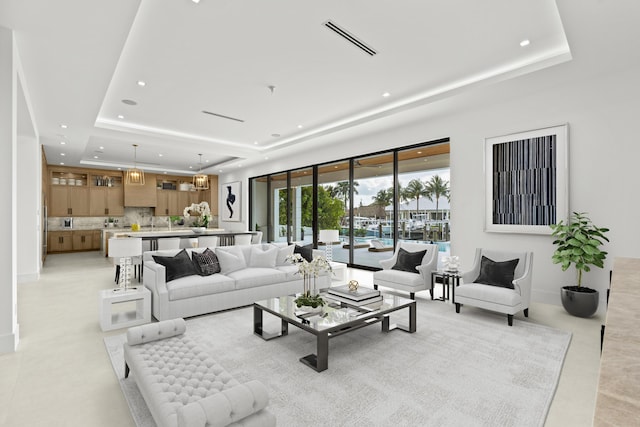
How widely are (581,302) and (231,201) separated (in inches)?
406

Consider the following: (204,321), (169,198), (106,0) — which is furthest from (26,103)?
(169,198)

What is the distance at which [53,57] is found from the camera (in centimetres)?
357

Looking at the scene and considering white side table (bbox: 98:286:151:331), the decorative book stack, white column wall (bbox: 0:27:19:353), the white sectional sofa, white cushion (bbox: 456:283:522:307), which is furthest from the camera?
the white sectional sofa

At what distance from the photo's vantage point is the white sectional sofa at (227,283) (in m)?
4.02

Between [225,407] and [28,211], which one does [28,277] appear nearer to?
[28,211]

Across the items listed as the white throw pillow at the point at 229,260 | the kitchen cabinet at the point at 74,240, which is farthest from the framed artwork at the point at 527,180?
the kitchen cabinet at the point at 74,240

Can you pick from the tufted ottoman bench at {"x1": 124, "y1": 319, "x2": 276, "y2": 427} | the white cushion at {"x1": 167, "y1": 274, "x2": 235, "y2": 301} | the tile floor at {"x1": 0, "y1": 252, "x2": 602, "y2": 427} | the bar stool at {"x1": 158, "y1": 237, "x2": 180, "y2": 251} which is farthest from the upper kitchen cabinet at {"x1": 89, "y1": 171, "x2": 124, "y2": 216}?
the tufted ottoman bench at {"x1": 124, "y1": 319, "x2": 276, "y2": 427}

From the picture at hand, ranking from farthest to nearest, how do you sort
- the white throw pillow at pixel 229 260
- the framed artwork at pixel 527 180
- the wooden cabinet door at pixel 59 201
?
the wooden cabinet door at pixel 59 201, the white throw pillow at pixel 229 260, the framed artwork at pixel 527 180

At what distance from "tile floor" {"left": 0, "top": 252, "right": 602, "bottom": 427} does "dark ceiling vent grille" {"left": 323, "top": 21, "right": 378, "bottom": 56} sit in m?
3.44

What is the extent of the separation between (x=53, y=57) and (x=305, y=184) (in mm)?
6090

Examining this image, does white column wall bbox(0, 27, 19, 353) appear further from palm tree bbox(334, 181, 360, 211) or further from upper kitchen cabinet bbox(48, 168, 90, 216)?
upper kitchen cabinet bbox(48, 168, 90, 216)

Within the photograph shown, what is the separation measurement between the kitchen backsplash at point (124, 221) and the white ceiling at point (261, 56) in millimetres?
5473

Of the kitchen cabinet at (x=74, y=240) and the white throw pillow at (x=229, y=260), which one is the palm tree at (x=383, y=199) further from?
the kitchen cabinet at (x=74, y=240)

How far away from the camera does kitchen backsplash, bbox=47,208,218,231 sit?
10812mm
